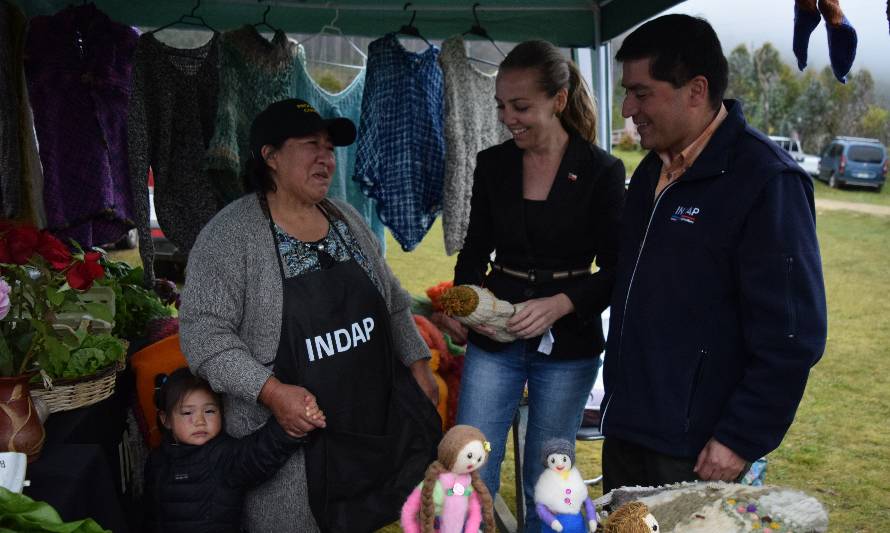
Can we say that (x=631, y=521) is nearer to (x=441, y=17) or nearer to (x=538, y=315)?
(x=538, y=315)

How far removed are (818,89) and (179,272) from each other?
27.8m

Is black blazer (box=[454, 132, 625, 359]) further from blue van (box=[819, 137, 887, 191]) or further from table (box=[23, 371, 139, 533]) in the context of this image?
blue van (box=[819, 137, 887, 191])

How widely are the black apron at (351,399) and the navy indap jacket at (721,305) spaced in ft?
2.29

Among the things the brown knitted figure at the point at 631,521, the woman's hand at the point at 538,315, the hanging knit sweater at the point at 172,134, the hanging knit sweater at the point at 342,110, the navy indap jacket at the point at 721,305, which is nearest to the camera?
the brown knitted figure at the point at 631,521

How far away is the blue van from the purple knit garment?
22697 mm

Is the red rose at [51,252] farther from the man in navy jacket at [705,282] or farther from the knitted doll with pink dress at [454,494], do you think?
the man in navy jacket at [705,282]

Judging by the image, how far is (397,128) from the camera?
10.8ft

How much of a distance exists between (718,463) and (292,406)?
1.06m

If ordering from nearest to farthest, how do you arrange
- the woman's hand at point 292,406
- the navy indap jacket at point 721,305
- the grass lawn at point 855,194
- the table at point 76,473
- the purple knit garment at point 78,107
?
the navy indap jacket at point 721,305, the table at point 76,473, the woman's hand at point 292,406, the purple knit garment at point 78,107, the grass lawn at point 855,194

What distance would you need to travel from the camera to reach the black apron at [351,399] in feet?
6.95

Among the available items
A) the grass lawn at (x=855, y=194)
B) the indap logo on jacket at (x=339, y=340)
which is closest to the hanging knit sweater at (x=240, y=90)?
the indap logo on jacket at (x=339, y=340)

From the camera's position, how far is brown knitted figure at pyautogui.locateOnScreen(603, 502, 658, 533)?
1.22 meters

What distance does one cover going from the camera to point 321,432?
7.04ft

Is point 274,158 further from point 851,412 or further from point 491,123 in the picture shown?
point 851,412
